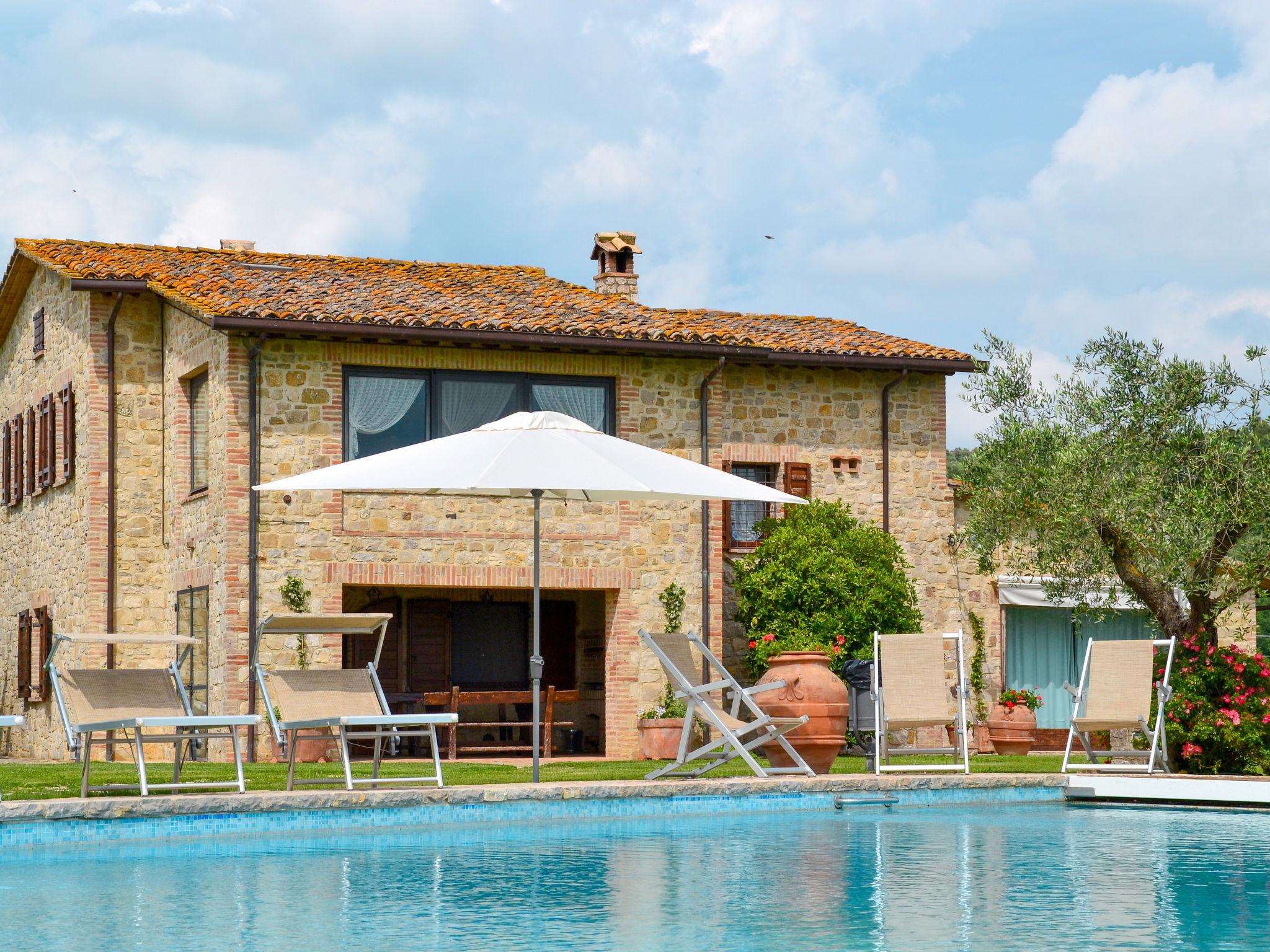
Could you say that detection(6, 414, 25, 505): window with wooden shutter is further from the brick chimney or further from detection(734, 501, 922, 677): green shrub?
detection(734, 501, 922, 677): green shrub

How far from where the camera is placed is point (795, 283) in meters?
24.8

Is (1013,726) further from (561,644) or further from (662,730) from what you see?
(561,644)

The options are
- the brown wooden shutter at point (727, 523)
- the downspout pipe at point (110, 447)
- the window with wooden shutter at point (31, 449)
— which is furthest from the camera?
the window with wooden shutter at point (31, 449)

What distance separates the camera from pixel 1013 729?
20031 mm

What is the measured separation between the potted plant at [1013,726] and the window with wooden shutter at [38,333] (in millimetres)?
13042

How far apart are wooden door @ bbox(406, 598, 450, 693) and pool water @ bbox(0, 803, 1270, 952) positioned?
9304 millimetres

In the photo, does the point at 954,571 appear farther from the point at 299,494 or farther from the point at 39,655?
the point at 39,655

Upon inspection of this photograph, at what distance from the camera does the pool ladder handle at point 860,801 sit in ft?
38.2

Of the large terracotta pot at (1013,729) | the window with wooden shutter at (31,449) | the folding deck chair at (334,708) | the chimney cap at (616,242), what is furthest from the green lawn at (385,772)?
the chimney cap at (616,242)

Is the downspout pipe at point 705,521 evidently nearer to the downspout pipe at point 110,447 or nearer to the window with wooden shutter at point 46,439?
the downspout pipe at point 110,447

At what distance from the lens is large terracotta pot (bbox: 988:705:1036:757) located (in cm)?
2002

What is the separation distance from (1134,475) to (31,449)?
14.8 meters

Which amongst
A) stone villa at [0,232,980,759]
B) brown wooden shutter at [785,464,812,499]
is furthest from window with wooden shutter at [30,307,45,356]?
brown wooden shutter at [785,464,812,499]

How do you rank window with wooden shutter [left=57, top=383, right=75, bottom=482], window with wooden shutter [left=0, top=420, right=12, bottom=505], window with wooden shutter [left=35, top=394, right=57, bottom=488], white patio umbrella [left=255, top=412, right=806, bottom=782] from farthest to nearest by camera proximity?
window with wooden shutter [left=0, top=420, right=12, bottom=505] → window with wooden shutter [left=35, top=394, right=57, bottom=488] → window with wooden shutter [left=57, top=383, right=75, bottom=482] → white patio umbrella [left=255, top=412, right=806, bottom=782]
